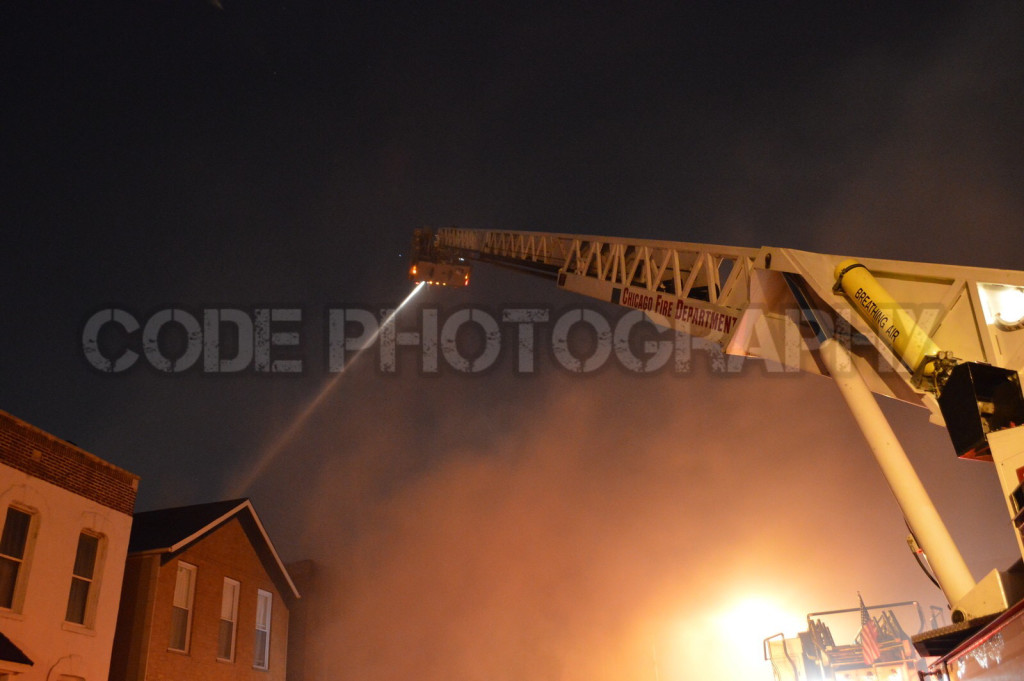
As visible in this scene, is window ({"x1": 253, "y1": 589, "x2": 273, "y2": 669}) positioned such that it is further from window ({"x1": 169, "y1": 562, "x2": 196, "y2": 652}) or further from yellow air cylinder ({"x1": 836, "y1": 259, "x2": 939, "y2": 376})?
yellow air cylinder ({"x1": 836, "y1": 259, "x2": 939, "y2": 376})

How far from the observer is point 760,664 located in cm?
2836

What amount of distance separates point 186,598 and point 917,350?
468 inches

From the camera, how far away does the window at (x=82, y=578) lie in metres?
10.1

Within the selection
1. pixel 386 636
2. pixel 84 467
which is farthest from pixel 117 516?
pixel 386 636

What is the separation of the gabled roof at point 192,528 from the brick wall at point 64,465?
124 centimetres

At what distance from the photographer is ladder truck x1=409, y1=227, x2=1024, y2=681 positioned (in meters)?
4.37

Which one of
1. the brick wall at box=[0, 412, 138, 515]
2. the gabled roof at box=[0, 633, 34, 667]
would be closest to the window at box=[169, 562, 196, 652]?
the brick wall at box=[0, 412, 138, 515]

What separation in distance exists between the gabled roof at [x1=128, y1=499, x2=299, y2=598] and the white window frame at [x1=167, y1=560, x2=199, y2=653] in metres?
0.43

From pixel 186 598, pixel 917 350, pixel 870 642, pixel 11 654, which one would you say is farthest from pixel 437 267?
pixel 870 642

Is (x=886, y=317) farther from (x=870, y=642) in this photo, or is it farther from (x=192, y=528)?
(x=870, y=642)

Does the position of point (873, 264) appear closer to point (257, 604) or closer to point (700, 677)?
point (257, 604)

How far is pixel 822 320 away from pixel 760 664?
85.8 ft

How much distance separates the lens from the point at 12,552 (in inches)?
366

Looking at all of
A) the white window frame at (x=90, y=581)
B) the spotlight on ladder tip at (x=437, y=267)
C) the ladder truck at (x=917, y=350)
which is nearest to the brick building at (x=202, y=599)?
the white window frame at (x=90, y=581)
